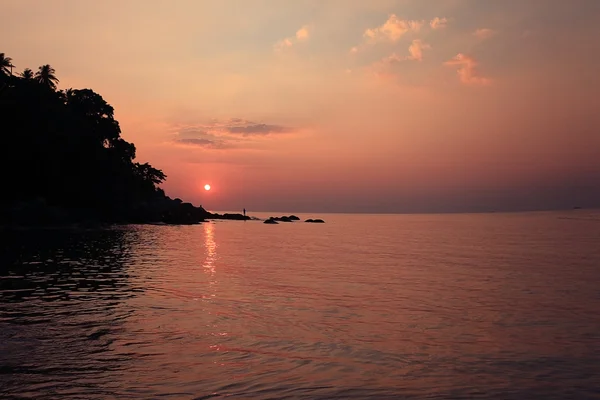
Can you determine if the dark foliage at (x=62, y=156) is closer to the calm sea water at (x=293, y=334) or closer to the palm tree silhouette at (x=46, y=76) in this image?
the palm tree silhouette at (x=46, y=76)

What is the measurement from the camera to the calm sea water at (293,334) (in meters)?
10.1

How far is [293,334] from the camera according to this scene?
49.1 feet

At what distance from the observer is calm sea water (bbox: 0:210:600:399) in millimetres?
10148

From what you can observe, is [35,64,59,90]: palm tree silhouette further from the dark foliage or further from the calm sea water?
the calm sea water

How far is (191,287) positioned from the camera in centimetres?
2430

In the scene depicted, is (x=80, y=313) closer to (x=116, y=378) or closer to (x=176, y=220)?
(x=116, y=378)

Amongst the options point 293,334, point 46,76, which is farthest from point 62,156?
point 293,334

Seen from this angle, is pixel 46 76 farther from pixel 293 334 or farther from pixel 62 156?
pixel 293 334

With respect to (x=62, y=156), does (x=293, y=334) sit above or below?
below

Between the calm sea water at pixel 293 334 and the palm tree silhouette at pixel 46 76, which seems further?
the palm tree silhouette at pixel 46 76

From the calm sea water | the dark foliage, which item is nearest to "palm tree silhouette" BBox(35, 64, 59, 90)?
the dark foliage

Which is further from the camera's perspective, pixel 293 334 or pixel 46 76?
pixel 46 76

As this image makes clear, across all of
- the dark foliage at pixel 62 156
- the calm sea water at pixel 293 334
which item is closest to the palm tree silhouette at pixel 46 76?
the dark foliage at pixel 62 156

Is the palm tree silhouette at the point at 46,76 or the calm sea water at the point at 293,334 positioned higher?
the palm tree silhouette at the point at 46,76
